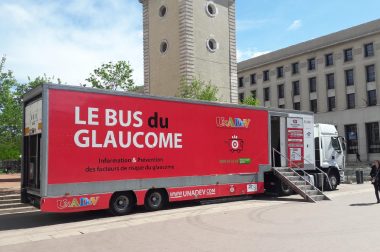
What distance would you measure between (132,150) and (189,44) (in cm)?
2591

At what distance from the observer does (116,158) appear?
42.8 feet

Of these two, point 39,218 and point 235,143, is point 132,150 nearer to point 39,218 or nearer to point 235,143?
point 39,218

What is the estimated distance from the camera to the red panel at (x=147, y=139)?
12.0 m

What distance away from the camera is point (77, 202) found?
12.1m

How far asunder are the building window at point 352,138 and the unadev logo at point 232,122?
138 feet

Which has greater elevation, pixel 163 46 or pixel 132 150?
pixel 163 46

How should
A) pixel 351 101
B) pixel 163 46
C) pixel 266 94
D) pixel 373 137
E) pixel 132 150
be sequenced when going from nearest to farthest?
pixel 132 150
pixel 163 46
pixel 373 137
pixel 351 101
pixel 266 94

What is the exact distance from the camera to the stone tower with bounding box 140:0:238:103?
38312 mm

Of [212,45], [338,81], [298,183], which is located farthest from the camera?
[338,81]

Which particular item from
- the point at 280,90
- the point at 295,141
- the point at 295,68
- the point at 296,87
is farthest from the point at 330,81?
the point at 295,141

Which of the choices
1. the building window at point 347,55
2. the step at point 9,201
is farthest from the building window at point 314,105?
the step at point 9,201

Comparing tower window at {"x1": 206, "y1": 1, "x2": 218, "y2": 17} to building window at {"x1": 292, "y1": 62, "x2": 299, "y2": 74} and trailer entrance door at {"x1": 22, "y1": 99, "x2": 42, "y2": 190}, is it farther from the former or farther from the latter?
trailer entrance door at {"x1": 22, "y1": 99, "x2": 42, "y2": 190}

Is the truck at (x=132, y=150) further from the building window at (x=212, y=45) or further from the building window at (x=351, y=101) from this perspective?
the building window at (x=351, y=101)

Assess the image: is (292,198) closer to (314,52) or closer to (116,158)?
(116,158)
